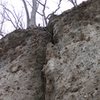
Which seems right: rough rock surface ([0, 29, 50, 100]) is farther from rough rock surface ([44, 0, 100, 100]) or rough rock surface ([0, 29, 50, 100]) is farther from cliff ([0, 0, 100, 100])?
rough rock surface ([44, 0, 100, 100])

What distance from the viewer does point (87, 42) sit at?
92.7 inches

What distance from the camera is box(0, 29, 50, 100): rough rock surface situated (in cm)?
250

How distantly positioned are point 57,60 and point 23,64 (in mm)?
506

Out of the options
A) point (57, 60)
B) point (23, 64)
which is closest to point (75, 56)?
point (57, 60)

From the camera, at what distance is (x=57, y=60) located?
2.42 m

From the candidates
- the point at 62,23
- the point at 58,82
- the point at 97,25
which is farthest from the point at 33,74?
the point at 97,25

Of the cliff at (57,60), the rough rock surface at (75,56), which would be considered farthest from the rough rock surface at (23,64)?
the rough rock surface at (75,56)

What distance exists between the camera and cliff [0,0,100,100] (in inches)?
83.7

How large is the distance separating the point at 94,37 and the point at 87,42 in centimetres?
9

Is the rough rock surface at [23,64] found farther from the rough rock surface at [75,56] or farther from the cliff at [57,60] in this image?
the rough rock surface at [75,56]

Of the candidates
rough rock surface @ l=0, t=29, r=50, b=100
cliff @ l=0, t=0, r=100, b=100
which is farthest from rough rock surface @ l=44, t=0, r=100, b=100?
rough rock surface @ l=0, t=29, r=50, b=100

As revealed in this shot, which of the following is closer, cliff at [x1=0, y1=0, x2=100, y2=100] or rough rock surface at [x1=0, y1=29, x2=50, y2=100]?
cliff at [x1=0, y1=0, x2=100, y2=100]

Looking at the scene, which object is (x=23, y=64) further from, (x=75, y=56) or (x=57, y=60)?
(x=75, y=56)

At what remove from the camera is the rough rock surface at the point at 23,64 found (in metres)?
2.50
